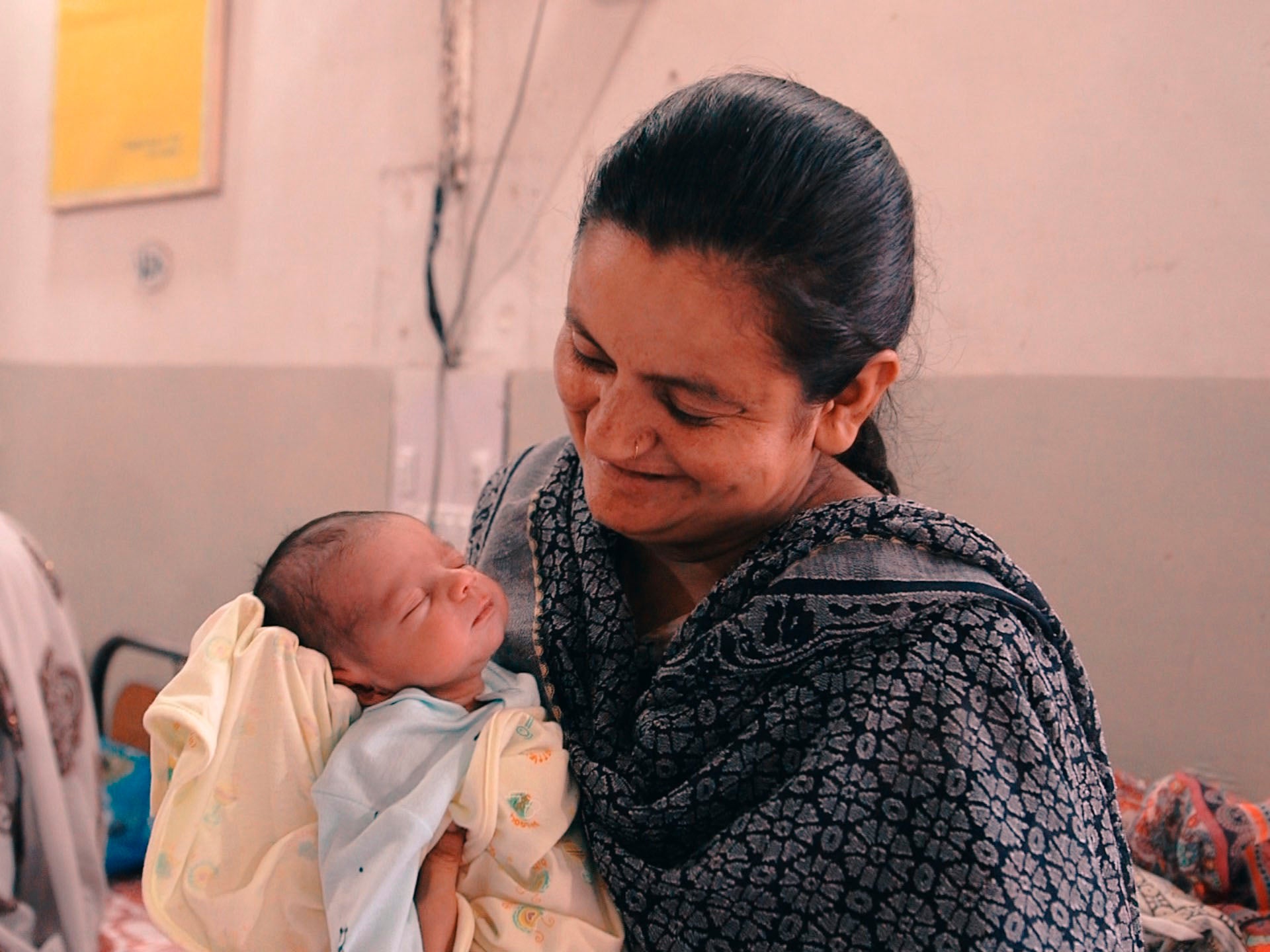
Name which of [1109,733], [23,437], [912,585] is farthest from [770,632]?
[23,437]

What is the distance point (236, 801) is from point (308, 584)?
0.22m

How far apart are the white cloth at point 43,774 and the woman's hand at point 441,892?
142 cm

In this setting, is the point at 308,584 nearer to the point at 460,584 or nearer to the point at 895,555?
the point at 460,584

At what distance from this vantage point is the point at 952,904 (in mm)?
900

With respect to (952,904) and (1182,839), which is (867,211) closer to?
(952,904)

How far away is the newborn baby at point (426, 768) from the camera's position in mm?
1028

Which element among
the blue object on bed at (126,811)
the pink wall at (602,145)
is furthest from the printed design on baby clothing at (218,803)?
the blue object on bed at (126,811)

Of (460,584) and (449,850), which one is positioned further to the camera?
(460,584)

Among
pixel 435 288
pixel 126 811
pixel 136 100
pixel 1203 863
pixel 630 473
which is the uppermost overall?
pixel 136 100

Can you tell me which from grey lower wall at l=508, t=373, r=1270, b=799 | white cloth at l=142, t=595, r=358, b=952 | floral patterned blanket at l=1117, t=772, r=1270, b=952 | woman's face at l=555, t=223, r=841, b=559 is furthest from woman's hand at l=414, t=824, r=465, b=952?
grey lower wall at l=508, t=373, r=1270, b=799

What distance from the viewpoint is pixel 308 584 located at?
1164 mm

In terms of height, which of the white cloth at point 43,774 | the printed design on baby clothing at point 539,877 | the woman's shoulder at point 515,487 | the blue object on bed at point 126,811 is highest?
the woman's shoulder at point 515,487

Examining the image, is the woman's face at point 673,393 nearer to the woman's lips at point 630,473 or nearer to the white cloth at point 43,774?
the woman's lips at point 630,473

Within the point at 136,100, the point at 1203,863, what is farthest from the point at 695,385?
the point at 136,100
